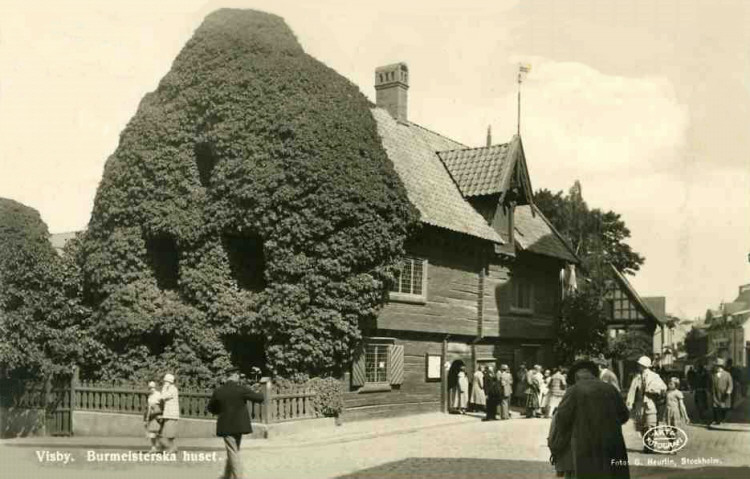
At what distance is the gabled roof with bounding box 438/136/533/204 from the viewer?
29047 millimetres

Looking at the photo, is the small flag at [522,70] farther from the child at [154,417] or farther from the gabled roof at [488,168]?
the child at [154,417]

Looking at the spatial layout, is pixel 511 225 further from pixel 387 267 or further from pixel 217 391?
pixel 217 391

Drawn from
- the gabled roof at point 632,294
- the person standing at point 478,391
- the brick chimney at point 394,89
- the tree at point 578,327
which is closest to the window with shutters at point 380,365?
the person standing at point 478,391

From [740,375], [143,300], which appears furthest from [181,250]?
[740,375]

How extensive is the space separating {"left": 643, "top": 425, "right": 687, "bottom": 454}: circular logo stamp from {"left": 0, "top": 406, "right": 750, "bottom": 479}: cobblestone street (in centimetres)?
25

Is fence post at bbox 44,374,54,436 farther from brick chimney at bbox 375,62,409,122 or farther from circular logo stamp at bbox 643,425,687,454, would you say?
brick chimney at bbox 375,62,409,122

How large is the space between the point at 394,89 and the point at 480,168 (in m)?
4.34

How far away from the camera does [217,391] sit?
488 inches

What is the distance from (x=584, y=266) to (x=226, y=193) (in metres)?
28.5

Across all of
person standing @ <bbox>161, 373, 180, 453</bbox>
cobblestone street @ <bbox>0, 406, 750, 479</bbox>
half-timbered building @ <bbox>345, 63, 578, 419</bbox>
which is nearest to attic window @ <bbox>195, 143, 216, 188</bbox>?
half-timbered building @ <bbox>345, 63, 578, 419</bbox>

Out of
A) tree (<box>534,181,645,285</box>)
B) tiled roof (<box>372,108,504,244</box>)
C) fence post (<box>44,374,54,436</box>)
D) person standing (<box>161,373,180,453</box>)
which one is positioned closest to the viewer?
person standing (<box>161,373,180,453</box>)

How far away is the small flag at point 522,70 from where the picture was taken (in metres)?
27.5

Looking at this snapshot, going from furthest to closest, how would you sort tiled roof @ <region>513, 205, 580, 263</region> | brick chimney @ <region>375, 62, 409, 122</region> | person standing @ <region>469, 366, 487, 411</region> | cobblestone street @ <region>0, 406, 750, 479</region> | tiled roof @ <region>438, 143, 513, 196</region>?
tiled roof @ <region>513, 205, 580, 263</region>
brick chimney @ <region>375, 62, 409, 122</region>
tiled roof @ <region>438, 143, 513, 196</region>
person standing @ <region>469, 366, 487, 411</region>
cobblestone street @ <region>0, 406, 750, 479</region>

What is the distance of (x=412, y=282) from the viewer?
24.6 meters
